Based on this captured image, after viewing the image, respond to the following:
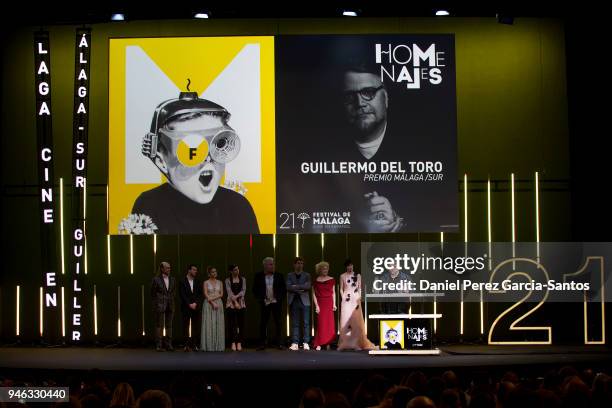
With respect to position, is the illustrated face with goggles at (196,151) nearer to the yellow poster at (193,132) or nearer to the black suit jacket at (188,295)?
the yellow poster at (193,132)

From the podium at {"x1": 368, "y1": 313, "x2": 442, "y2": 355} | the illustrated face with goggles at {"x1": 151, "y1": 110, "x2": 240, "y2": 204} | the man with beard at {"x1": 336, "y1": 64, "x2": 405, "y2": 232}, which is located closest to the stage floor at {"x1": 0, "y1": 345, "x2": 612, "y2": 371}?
the podium at {"x1": 368, "y1": 313, "x2": 442, "y2": 355}

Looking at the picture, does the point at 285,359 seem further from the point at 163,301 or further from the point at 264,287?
the point at 163,301

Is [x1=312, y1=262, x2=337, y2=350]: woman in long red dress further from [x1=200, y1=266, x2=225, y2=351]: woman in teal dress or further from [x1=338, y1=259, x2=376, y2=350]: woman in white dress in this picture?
[x1=200, y1=266, x2=225, y2=351]: woman in teal dress

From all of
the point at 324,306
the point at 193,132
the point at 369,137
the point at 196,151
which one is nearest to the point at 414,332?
the point at 324,306

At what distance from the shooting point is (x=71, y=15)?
39.3 feet

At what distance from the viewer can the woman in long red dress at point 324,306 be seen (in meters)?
12.2

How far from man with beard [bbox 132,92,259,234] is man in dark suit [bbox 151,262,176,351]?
0.63 m

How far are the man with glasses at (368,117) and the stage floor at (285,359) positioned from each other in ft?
7.79

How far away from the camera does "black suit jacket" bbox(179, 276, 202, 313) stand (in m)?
12.1

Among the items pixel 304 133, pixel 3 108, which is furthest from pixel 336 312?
pixel 3 108

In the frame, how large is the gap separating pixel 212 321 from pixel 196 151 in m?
2.41

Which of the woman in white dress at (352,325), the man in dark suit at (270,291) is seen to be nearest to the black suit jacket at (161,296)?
the man in dark suit at (270,291)

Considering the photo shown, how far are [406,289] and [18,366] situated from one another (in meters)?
5.16

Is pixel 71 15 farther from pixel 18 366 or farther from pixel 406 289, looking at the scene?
pixel 406 289
